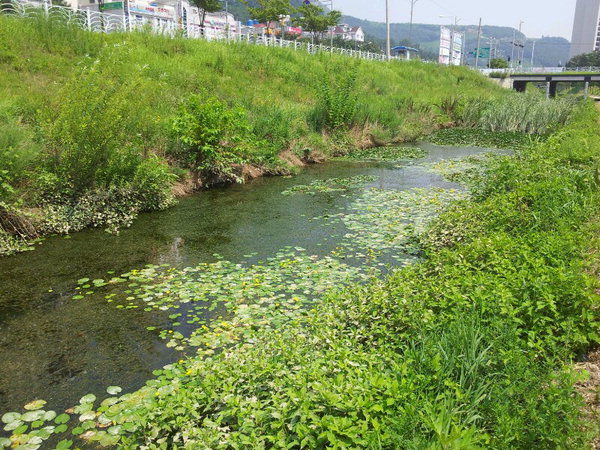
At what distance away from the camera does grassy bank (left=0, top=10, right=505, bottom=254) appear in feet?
29.2

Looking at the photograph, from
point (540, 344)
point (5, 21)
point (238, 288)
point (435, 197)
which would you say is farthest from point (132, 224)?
point (5, 21)

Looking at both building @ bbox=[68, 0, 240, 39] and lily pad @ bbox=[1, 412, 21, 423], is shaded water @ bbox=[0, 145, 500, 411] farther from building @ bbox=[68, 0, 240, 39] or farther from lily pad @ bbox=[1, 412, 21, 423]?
building @ bbox=[68, 0, 240, 39]

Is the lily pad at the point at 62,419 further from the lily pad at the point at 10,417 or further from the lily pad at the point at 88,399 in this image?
the lily pad at the point at 10,417

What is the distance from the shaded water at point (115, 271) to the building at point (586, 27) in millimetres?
151992

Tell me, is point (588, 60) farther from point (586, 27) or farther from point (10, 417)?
point (10, 417)

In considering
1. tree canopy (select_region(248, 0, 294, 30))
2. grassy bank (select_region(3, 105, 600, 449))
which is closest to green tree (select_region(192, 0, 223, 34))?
tree canopy (select_region(248, 0, 294, 30))

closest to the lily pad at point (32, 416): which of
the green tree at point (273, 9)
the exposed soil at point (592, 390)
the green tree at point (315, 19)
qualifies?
the exposed soil at point (592, 390)

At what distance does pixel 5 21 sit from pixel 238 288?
15.9m

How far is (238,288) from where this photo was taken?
651 cm

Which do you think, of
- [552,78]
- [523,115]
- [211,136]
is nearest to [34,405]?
Result: [211,136]

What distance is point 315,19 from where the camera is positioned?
178 ft

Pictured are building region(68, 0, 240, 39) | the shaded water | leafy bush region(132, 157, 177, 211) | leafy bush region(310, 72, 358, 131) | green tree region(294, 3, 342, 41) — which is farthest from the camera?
green tree region(294, 3, 342, 41)

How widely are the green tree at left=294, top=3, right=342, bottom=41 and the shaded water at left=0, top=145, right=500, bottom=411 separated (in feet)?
151

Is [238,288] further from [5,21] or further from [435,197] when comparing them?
[5,21]
